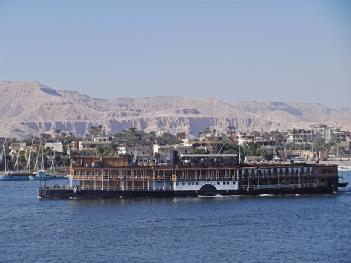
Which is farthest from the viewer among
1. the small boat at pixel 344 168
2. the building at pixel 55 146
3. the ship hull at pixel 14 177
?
the building at pixel 55 146

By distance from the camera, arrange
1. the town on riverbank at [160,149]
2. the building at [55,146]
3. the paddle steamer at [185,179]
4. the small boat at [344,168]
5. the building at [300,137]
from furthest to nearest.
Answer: the building at [300,137] < the building at [55,146] < the small boat at [344,168] < the town on riverbank at [160,149] < the paddle steamer at [185,179]

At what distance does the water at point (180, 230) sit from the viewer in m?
37.8

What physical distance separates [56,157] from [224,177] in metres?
57.5

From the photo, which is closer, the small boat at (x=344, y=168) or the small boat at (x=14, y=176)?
the small boat at (x=14, y=176)

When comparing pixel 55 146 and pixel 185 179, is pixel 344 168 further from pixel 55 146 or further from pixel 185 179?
pixel 185 179

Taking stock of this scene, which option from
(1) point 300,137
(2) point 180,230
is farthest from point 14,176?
(1) point 300,137

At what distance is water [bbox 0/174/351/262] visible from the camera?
3778 centimetres

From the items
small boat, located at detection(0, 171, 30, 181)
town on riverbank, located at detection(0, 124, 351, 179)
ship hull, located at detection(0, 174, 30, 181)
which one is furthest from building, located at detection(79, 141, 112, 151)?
ship hull, located at detection(0, 174, 30, 181)

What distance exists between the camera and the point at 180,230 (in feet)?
146

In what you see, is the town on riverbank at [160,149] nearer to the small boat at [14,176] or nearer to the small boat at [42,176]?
the small boat at [42,176]

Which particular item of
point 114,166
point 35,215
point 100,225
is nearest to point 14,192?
point 114,166

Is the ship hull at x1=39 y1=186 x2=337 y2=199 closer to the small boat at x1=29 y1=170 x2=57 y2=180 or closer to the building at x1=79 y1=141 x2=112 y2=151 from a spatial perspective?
the small boat at x1=29 y1=170 x2=57 y2=180

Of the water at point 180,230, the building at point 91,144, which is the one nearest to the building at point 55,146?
the building at point 91,144

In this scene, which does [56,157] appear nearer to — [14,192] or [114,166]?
[14,192]
